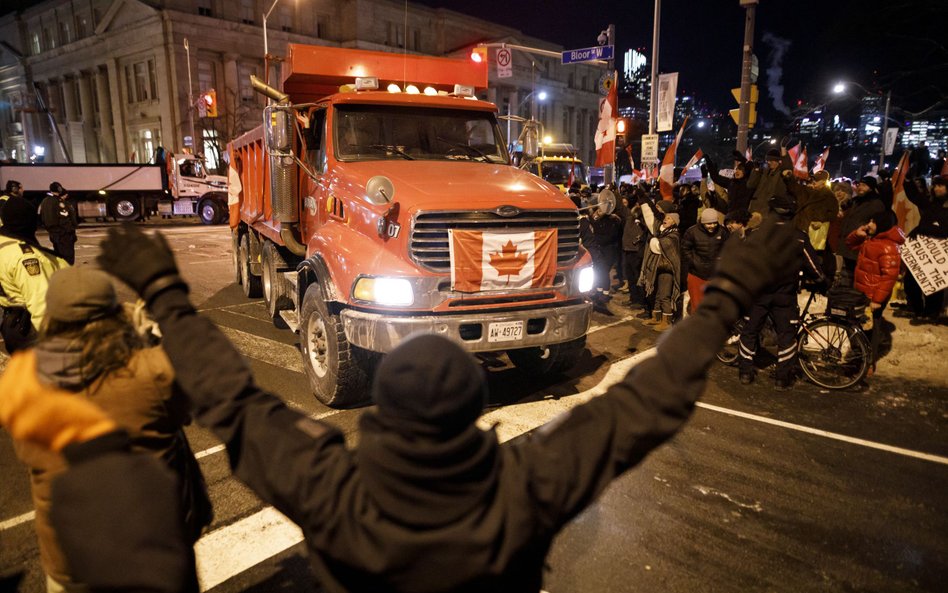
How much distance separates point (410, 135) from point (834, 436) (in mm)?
5186

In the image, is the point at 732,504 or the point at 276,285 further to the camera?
the point at 276,285

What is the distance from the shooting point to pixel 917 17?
1867 centimetres

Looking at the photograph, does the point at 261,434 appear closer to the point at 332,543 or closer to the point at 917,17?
the point at 332,543

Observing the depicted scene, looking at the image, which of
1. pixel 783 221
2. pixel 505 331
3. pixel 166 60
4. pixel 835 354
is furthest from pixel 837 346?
pixel 166 60

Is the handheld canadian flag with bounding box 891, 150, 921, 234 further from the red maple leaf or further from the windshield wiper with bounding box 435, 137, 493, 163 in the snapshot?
the red maple leaf

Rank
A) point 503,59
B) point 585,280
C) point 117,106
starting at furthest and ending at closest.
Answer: point 117,106
point 503,59
point 585,280

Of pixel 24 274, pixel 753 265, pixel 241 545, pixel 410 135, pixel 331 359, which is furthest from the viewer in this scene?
pixel 410 135

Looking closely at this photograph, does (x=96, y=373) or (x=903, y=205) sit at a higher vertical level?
(x=903, y=205)

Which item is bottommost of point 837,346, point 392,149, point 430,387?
point 837,346

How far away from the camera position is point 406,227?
5332mm

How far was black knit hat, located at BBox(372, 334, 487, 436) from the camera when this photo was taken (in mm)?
1311

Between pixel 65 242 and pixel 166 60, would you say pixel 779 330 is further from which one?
pixel 166 60

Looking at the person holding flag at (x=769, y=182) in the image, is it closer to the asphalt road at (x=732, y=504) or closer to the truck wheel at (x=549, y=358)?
the asphalt road at (x=732, y=504)

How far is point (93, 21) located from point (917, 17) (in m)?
63.7
